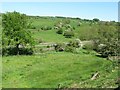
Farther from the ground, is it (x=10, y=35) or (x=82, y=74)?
(x=10, y=35)

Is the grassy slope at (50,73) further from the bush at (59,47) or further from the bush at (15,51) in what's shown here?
the bush at (59,47)

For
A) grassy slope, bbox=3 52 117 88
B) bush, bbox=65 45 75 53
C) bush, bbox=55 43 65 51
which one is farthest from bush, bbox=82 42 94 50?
grassy slope, bbox=3 52 117 88

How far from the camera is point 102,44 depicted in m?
71.2

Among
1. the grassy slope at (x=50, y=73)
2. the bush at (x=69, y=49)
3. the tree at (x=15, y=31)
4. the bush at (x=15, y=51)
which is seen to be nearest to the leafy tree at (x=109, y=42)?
the bush at (x=69, y=49)

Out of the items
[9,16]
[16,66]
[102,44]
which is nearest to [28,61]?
[16,66]

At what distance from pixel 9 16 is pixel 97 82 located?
38.1m

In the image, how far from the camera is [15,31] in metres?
65.2

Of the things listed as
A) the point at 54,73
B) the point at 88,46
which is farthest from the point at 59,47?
the point at 54,73

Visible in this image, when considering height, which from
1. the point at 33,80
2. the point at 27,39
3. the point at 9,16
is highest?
the point at 9,16

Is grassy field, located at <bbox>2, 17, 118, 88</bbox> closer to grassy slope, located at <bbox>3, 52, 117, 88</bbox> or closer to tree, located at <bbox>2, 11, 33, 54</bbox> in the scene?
grassy slope, located at <bbox>3, 52, 117, 88</bbox>

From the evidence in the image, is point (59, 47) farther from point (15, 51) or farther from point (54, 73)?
point (54, 73)

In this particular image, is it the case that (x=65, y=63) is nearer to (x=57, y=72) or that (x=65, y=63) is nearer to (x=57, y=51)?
(x=57, y=72)

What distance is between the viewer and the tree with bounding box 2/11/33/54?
65.2 meters

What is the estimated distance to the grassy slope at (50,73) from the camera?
36656 millimetres
